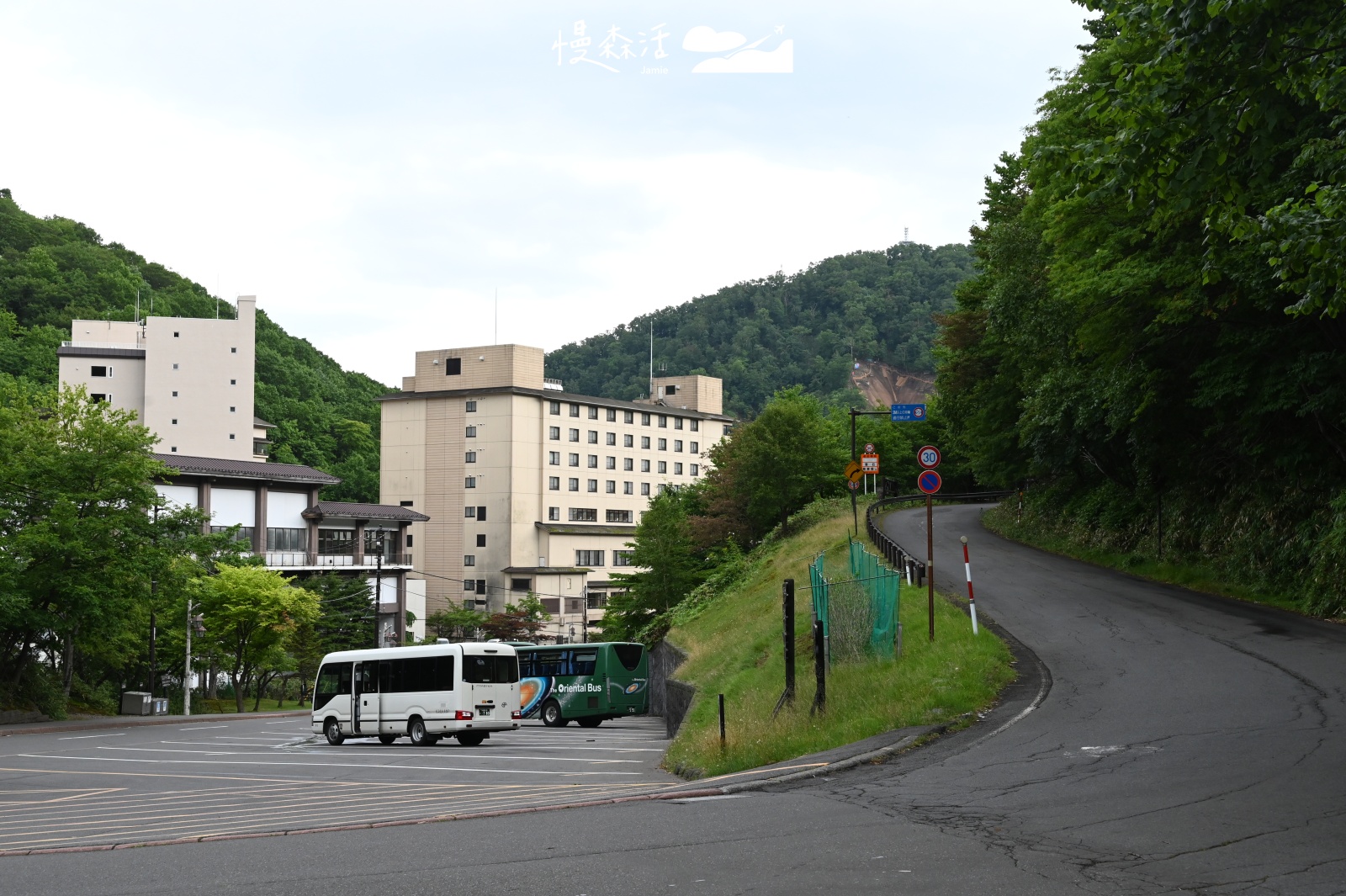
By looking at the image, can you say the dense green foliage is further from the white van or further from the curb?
the curb

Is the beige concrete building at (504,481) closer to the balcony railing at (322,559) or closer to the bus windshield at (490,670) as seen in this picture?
the balcony railing at (322,559)

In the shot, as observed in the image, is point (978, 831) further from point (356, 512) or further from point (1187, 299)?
point (356, 512)

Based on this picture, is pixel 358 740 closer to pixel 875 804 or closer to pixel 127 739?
pixel 127 739

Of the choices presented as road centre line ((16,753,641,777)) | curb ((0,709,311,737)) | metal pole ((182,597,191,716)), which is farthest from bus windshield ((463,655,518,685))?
metal pole ((182,597,191,716))

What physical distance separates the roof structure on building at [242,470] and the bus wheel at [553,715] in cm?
3866

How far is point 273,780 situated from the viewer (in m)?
20.3

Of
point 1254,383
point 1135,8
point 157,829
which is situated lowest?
point 157,829

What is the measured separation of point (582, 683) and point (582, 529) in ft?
250

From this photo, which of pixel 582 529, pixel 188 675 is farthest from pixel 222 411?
pixel 188 675

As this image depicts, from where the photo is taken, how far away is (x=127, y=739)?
34344 mm

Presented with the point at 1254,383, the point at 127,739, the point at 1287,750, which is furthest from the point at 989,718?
the point at 127,739

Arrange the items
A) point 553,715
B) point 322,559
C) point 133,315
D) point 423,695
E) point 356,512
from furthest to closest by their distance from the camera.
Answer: point 133,315
point 356,512
point 322,559
point 553,715
point 423,695

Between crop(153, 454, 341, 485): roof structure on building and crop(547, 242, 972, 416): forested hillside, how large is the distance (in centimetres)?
→ 9764

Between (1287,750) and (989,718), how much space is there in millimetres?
4137
